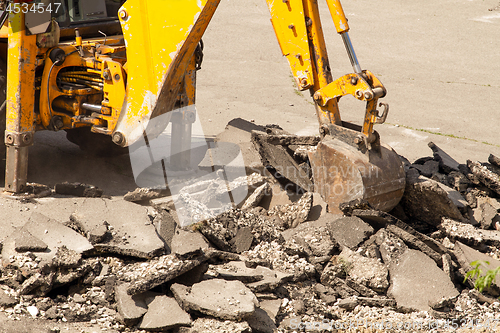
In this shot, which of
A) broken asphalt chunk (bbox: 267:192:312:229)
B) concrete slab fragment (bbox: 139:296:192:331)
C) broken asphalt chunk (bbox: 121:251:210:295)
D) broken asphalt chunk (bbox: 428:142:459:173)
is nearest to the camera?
concrete slab fragment (bbox: 139:296:192:331)

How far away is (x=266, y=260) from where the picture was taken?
399cm

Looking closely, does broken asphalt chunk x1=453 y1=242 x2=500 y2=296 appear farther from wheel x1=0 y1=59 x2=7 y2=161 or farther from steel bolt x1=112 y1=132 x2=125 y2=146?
wheel x1=0 y1=59 x2=7 y2=161

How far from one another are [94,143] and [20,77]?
1766 millimetres

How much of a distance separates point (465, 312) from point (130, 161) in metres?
4.59

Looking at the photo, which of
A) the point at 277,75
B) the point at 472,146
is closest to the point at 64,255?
the point at 472,146

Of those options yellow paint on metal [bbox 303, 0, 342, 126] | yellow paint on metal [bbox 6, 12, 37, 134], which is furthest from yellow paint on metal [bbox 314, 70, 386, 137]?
yellow paint on metal [bbox 6, 12, 37, 134]

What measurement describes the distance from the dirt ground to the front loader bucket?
2.36 metres

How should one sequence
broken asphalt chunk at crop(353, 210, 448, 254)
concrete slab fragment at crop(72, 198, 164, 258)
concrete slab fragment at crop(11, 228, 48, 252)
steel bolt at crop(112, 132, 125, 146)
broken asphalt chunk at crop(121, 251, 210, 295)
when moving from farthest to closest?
steel bolt at crop(112, 132, 125, 146)
broken asphalt chunk at crop(353, 210, 448, 254)
concrete slab fragment at crop(72, 198, 164, 258)
concrete slab fragment at crop(11, 228, 48, 252)
broken asphalt chunk at crop(121, 251, 210, 295)

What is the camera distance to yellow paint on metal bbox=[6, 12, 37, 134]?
4816 millimetres

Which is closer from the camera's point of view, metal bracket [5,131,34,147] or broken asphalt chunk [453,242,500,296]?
broken asphalt chunk [453,242,500,296]

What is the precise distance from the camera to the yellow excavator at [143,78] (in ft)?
13.8

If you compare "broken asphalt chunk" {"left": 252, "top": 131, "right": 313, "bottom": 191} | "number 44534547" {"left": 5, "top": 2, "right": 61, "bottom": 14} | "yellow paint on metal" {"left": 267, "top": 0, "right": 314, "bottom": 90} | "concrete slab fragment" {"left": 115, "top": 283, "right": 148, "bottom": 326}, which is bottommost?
"concrete slab fragment" {"left": 115, "top": 283, "right": 148, "bottom": 326}

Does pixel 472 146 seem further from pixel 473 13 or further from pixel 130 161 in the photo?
pixel 473 13

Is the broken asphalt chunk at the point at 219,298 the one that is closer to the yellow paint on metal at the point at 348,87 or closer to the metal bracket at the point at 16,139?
the yellow paint on metal at the point at 348,87
